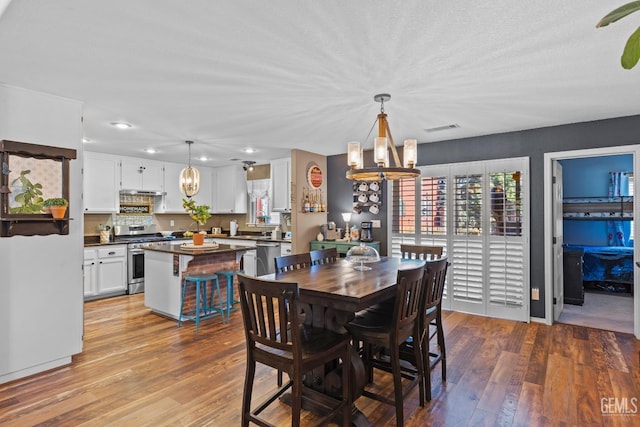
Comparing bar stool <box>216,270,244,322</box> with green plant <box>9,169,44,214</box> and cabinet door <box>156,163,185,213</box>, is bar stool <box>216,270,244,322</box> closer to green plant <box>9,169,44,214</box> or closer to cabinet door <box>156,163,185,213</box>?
green plant <box>9,169,44,214</box>

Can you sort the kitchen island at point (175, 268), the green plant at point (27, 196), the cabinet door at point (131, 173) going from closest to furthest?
the green plant at point (27, 196) < the kitchen island at point (175, 268) < the cabinet door at point (131, 173)

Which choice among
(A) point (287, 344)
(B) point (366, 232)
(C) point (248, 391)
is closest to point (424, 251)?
Answer: (B) point (366, 232)

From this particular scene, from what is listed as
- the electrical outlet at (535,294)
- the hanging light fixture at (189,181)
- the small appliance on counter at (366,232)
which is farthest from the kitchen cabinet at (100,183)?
the electrical outlet at (535,294)

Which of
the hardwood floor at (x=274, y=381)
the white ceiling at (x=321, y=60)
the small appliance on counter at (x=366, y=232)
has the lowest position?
the hardwood floor at (x=274, y=381)

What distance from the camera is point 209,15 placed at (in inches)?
74.2

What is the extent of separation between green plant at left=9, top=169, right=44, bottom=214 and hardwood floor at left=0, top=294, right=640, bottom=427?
1372 millimetres

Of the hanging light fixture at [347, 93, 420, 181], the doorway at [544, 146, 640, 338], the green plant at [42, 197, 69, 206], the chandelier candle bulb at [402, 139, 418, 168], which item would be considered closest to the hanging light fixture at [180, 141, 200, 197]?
the green plant at [42, 197, 69, 206]

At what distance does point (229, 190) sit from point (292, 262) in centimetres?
439

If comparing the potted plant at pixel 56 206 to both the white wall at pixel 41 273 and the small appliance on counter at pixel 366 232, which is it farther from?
the small appliance on counter at pixel 366 232

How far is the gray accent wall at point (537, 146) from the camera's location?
382 centimetres

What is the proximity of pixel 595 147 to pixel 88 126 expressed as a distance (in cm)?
575

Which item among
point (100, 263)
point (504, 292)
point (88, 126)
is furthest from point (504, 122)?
point (100, 263)

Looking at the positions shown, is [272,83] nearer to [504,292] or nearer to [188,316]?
[188,316]

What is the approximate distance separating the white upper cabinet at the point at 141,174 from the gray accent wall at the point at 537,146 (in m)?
4.58
